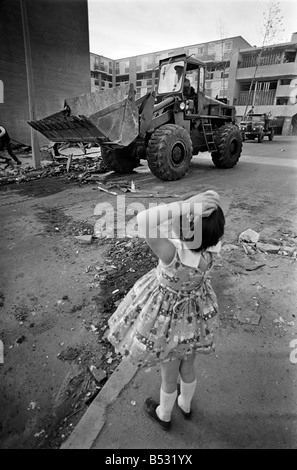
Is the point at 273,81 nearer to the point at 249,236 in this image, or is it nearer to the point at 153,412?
the point at 249,236

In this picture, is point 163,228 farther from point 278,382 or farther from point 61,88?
point 61,88

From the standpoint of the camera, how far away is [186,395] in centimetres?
171

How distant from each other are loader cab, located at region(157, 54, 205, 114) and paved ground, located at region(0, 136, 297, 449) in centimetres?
546

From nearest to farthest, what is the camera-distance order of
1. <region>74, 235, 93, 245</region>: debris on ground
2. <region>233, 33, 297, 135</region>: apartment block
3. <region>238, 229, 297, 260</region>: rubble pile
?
<region>238, 229, 297, 260</region>: rubble pile → <region>74, 235, 93, 245</region>: debris on ground → <region>233, 33, 297, 135</region>: apartment block

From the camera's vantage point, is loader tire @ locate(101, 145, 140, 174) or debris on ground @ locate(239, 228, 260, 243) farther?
loader tire @ locate(101, 145, 140, 174)

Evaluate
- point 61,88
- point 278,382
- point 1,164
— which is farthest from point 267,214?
point 61,88

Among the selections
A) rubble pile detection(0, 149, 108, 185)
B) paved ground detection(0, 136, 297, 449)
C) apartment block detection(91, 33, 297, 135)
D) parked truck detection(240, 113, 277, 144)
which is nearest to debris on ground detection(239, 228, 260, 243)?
paved ground detection(0, 136, 297, 449)

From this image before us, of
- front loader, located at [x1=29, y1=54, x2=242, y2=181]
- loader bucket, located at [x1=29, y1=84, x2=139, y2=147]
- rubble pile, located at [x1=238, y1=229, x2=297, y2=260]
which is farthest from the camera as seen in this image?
front loader, located at [x1=29, y1=54, x2=242, y2=181]

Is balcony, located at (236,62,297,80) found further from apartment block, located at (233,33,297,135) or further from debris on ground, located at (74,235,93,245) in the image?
debris on ground, located at (74,235,93,245)

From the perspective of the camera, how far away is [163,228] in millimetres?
1365

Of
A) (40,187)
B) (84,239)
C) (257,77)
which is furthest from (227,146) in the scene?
(257,77)

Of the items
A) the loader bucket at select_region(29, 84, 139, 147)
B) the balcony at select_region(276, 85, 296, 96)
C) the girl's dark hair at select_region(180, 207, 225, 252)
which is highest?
the balcony at select_region(276, 85, 296, 96)

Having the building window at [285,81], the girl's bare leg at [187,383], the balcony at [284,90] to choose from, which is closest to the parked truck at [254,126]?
the balcony at [284,90]

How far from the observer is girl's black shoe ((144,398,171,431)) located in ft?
5.50
